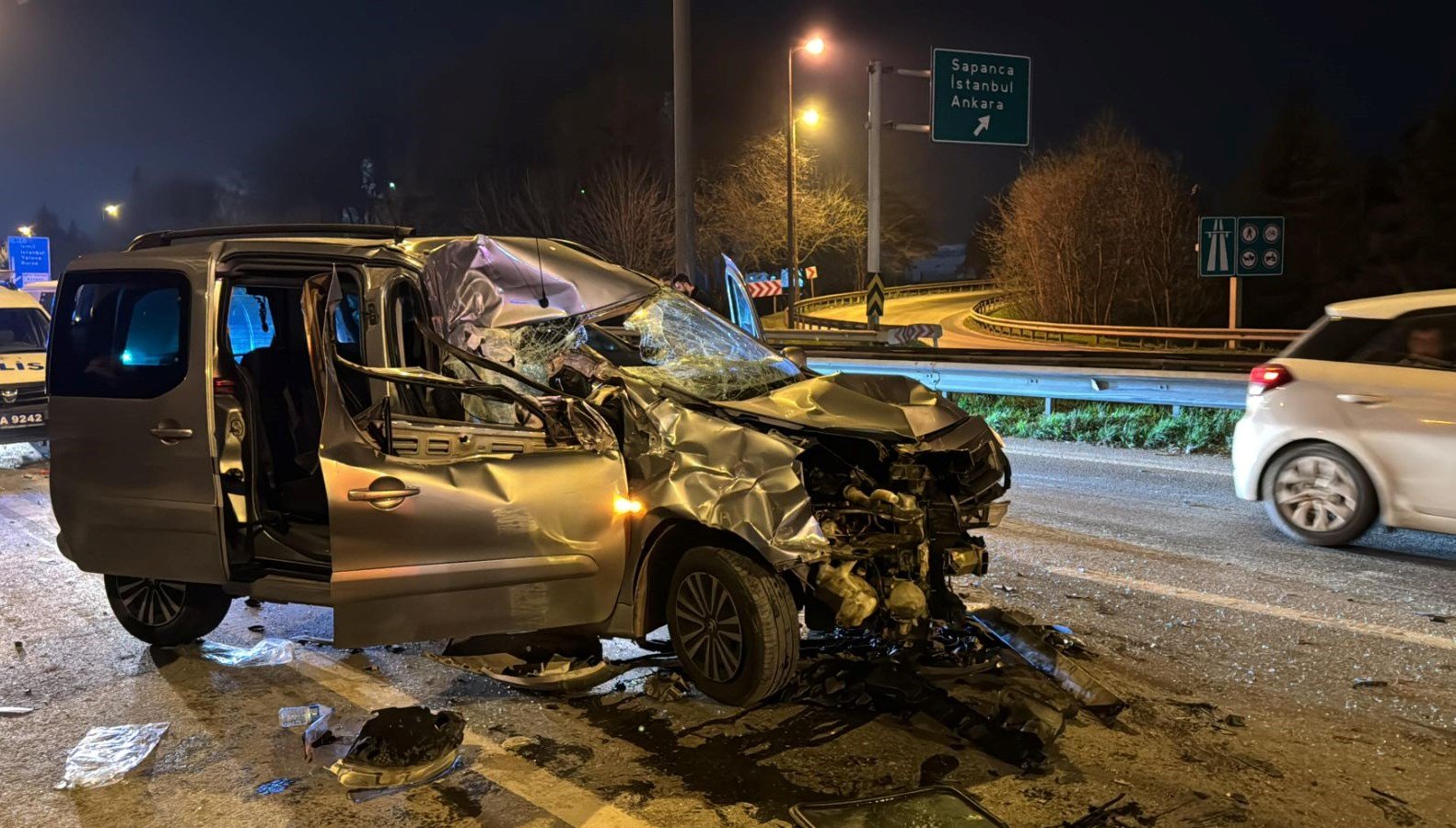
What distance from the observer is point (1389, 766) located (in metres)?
3.63

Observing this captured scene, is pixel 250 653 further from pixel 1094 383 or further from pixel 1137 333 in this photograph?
pixel 1137 333

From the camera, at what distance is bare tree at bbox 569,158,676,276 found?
128 feet

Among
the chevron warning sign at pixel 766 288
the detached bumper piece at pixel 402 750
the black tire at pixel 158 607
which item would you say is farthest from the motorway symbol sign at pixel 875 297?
the detached bumper piece at pixel 402 750

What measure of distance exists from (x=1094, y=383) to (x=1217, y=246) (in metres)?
11.4

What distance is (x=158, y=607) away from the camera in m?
5.20

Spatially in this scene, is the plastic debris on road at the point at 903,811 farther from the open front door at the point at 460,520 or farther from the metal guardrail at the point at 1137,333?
the metal guardrail at the point at 1137,333

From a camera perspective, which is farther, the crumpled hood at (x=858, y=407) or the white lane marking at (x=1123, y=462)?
the white lane marking at (x=1123, y=462)

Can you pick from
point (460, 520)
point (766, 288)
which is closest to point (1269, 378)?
point (460, 520)

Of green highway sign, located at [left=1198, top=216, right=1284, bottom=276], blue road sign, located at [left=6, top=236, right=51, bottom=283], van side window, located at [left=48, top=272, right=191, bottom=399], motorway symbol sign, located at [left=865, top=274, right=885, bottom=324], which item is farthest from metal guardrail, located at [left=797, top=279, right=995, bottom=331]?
blue road sign, located at [left=6, top=236, right=51, bottom=283]

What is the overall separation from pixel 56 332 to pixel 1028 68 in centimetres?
2008

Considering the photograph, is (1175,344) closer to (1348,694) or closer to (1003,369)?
(1003,369)

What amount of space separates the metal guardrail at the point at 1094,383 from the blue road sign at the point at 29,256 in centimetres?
3969

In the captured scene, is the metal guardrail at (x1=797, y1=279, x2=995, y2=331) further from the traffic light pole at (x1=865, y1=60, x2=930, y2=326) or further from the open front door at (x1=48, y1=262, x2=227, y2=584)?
the open front door at (x1=48, y1=262, x2=227, y2=584)

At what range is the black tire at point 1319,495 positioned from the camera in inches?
253
